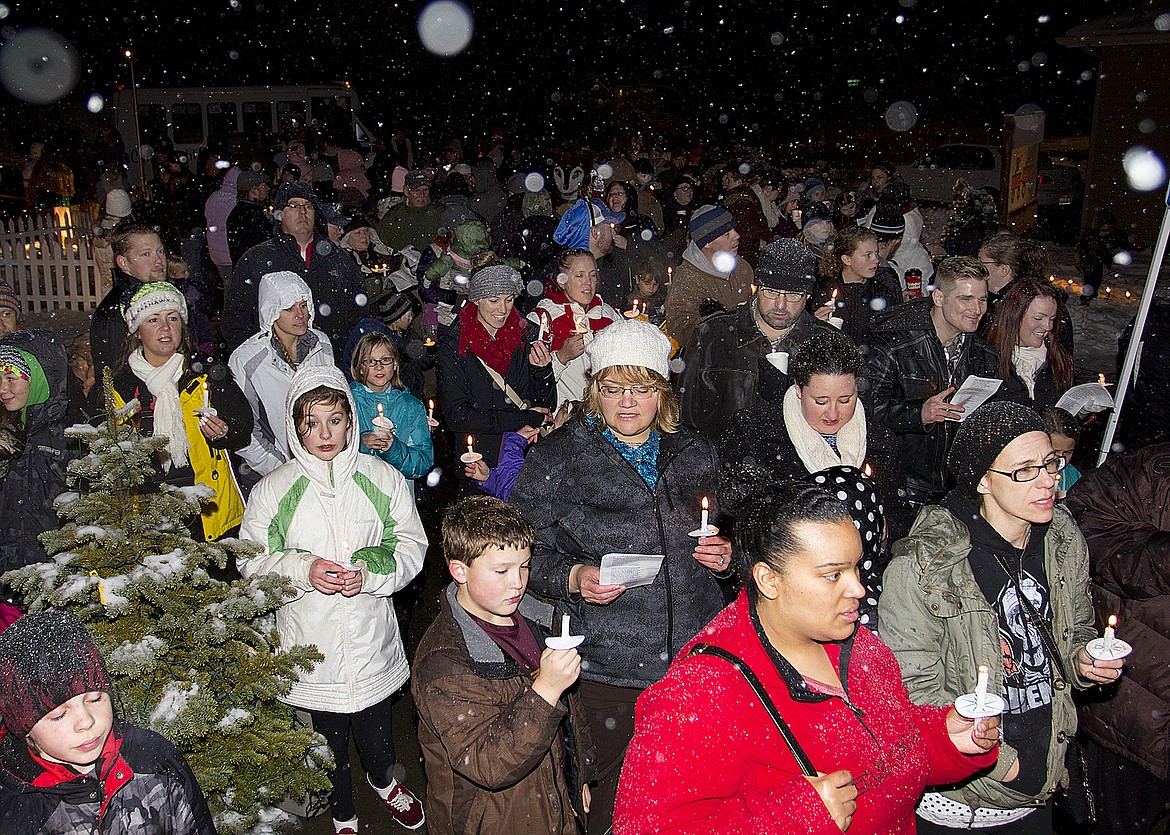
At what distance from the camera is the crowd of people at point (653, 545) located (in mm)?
2633

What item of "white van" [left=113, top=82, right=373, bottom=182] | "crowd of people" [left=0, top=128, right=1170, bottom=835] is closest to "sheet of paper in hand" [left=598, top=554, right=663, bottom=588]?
"crowd of people" [left=0, top=128, right=1170, bottom=835]

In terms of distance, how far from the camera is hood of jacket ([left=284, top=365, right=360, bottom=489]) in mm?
4551

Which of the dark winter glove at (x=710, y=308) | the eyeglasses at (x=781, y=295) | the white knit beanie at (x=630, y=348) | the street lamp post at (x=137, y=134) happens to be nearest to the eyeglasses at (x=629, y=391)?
the white knit beanie at (x=630, y=348)

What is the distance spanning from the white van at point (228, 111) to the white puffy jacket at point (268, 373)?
2052 centimetres

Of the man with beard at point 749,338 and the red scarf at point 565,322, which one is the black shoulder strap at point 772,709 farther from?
the red scarf at point 565,322

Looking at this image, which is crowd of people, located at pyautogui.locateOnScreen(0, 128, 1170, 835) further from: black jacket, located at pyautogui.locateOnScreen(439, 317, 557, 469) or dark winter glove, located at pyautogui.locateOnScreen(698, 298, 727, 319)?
dark winter glove, located at pyautogui.locateOnScreen(698, 298, 727, 319)

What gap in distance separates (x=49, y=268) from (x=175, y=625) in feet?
43.5

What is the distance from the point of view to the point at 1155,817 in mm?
4113

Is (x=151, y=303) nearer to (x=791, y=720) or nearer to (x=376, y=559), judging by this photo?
(x=376, y=559)

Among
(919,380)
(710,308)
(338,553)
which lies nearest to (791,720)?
(338,553)

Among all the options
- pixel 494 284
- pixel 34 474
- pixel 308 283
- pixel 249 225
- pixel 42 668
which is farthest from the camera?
pixel 249 225

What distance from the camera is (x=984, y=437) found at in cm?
358

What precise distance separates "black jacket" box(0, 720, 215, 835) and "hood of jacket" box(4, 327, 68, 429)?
298 centimetres

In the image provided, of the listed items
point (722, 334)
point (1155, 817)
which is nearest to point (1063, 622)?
point (1155, 817)
